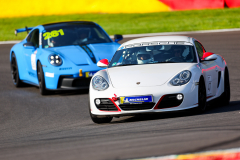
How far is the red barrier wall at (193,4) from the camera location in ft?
78.8

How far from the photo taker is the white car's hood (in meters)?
6.77

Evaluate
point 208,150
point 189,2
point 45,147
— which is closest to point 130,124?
point 45,147

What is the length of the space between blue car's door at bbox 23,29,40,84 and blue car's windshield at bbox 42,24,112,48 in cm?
27

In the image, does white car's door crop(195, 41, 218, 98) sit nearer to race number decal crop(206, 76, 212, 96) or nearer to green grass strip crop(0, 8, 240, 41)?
race number decal crop(206, 76, 212, 96)

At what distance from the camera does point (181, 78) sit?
6.80 m


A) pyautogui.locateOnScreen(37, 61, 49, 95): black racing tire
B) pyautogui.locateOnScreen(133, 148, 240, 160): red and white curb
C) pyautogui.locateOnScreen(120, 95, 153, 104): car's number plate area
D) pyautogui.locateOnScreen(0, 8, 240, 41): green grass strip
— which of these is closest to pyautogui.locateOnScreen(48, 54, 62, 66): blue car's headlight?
pyautogui.locateOnScreen(37, 61, 49, 95): black racing tire

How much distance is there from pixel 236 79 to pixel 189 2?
13695 millimetres

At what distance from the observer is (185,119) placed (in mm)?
6555

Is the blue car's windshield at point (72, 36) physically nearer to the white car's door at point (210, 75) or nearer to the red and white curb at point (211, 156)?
the white car's door at point (210, 75)

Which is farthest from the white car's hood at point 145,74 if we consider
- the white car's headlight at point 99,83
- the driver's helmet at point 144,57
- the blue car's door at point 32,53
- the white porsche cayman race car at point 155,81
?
the blue car's door at point 32,53

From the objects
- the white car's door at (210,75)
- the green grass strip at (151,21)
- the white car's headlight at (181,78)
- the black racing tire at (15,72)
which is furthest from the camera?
the green grass strip at (151,21)

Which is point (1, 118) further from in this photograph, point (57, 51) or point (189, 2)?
point (189, 2)

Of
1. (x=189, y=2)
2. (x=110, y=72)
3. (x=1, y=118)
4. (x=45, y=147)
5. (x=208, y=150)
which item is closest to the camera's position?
(x=208, y=150)

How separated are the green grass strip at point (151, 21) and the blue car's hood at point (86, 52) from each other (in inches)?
380
